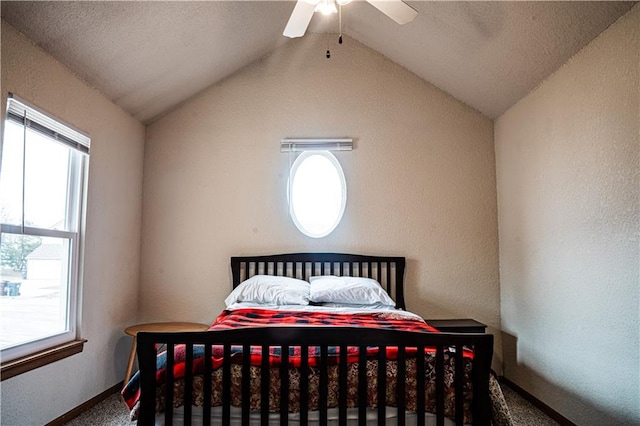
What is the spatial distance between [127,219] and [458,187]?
9.69ft

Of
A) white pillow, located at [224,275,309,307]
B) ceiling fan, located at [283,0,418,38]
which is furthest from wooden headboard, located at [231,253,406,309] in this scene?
ceiling fan, located at [283,0,418,38]

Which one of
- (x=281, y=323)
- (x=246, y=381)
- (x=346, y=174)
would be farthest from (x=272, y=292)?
(x=246, y=381)

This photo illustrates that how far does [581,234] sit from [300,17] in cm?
214

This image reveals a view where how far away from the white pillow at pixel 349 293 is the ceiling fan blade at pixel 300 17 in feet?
6.10

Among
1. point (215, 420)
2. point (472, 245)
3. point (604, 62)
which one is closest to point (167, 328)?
point (215, 420)

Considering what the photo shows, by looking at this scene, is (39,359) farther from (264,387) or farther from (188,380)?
(264,387)

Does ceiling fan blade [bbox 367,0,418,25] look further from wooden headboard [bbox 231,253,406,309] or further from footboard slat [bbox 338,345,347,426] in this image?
wooden headboard [bbox 231,253,406,309]

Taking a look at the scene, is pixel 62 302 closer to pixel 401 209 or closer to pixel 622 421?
pixel 401 209

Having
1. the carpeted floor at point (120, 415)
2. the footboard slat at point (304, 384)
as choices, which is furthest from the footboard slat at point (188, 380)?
the carpeted floor at point (120, 415)

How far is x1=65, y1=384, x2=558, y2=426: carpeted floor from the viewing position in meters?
2.68

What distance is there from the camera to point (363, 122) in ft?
12.6

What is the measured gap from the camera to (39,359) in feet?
7.72

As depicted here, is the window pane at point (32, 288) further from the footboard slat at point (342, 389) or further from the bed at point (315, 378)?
the footboard slat at point (342, 389)

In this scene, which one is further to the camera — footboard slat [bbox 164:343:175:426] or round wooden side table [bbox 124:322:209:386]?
round wooden side table [bbox 124:322:209:386]
